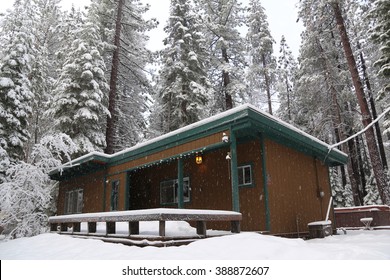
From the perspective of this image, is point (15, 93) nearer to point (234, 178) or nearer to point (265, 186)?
point (234, 178)

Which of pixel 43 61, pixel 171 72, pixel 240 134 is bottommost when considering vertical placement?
pixel 240 134

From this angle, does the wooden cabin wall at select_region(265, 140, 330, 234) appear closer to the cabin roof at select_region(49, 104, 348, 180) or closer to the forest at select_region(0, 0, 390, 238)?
the cabin roof at select_region(49, 104, 348, 180)

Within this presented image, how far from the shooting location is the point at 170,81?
21.6 m

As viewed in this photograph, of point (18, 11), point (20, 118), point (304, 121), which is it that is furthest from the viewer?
point (304, 121)

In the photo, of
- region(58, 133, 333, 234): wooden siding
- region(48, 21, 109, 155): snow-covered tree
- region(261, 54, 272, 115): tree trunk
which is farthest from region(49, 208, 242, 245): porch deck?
region(261, 54, 272, 115): tree trunk

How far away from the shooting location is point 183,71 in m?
20.6

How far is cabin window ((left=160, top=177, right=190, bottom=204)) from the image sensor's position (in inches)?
483

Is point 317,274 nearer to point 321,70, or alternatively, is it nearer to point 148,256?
point 148,256

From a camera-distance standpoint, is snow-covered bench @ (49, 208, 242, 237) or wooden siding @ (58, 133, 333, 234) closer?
snow-covered bench @ (49, 208, 242, 237)

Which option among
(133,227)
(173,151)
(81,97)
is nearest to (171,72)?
(81,97)

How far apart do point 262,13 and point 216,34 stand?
7.54m

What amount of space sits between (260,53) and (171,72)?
9.59 m

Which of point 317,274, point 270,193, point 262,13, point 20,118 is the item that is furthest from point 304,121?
point 317,274

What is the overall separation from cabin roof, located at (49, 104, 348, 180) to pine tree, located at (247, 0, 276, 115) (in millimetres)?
13696
